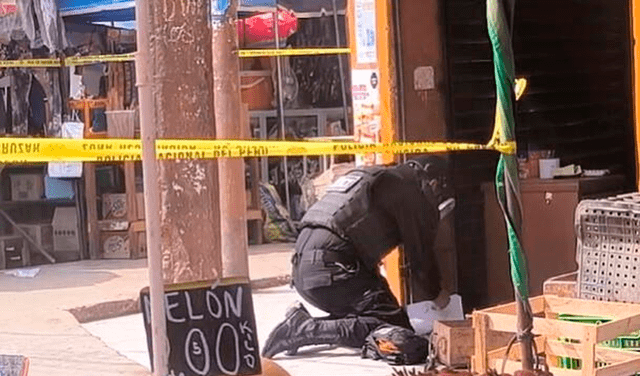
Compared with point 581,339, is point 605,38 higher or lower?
higher

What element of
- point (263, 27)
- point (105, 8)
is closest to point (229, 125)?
point (105, 8)

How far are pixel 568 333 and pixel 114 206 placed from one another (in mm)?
8360

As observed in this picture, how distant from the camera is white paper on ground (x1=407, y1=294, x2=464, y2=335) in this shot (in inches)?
319

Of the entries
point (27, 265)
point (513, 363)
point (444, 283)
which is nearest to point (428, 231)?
point (444, 283)

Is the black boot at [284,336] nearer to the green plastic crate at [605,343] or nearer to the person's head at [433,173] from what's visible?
the person's head at [433,173]

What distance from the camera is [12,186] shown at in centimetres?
1335

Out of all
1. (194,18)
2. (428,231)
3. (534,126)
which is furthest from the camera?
(534,126)

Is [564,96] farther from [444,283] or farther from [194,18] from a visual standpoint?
[194,18]

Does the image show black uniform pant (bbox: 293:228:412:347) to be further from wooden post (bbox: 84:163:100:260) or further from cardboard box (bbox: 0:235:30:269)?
cardboard box (bbox: 0:235:30:269)

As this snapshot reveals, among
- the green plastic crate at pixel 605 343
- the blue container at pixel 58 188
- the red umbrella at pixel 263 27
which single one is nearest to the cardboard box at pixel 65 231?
the blue container at pixel 58 188

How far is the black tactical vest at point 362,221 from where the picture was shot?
7.88 meters

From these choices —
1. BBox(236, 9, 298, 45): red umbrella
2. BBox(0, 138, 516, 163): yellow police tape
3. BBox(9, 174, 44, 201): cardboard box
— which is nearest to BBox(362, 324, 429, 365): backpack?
BBox(0, 138, 516, 163): yellow police tape

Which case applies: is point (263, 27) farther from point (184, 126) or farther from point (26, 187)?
point (184, 126)

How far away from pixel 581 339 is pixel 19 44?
30.3 feet
